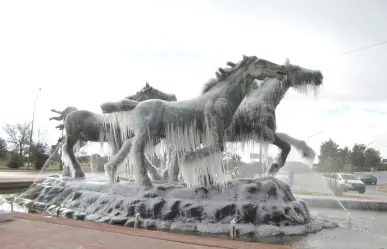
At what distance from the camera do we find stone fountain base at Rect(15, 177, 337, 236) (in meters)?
6.39

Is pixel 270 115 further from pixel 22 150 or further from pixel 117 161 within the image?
pixel 22 150

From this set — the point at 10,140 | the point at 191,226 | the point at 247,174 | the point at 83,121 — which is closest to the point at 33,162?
the point at 10,140

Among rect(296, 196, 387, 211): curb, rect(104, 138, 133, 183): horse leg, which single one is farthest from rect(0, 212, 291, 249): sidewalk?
rect(296, 196, 387, 211): curb

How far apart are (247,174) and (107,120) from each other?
12695mm

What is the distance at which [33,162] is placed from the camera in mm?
42812

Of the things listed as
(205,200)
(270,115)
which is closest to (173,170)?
(205,200)

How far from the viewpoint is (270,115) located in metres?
8.37

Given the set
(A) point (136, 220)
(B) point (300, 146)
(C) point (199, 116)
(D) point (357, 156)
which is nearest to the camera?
(A) point (136, 220)

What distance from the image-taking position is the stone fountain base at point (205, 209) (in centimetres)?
639

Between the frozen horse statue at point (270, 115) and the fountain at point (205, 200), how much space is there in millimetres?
228

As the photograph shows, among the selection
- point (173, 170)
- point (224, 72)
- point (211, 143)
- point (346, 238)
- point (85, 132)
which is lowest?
point (346, 238)

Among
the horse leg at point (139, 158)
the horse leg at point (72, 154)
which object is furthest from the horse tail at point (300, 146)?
the horse leg at point (72, 154)

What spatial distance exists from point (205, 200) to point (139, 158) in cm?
190

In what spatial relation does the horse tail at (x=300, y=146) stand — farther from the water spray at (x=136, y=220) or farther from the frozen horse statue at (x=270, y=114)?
the water spray at (x=136, y=220)
